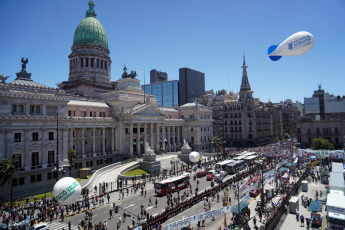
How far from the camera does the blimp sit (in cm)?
2477

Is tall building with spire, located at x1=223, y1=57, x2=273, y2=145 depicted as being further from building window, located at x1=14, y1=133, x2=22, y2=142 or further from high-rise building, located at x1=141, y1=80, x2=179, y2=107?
building window, located at x1=14, y1=133, x2=22, y2=142

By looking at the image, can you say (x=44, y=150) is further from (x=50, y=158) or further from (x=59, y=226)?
(x=59, y=226)

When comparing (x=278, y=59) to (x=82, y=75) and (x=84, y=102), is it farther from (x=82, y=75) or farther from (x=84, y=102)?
(x=82, y=75)

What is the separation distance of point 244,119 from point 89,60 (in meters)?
70.8

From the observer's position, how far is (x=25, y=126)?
145 ft

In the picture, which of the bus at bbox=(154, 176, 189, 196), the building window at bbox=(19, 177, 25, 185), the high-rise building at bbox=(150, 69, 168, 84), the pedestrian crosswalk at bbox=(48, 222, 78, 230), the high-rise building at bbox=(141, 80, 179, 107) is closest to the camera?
the pedestrian crosswalk at bbox=(48, 222, 78, 230)

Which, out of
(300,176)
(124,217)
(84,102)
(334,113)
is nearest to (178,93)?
(334,113)

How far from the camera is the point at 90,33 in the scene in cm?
7931

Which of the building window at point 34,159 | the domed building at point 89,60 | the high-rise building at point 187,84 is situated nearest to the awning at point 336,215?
the building window at point 34,159

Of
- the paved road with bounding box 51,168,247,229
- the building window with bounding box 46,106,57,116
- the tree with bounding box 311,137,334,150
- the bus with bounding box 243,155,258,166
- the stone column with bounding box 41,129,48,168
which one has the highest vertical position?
the building window with bounding box 46,106,57,116

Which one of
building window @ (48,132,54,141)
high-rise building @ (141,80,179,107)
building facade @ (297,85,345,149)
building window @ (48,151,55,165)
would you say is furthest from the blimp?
high-rise building @ (141,80,179,107)

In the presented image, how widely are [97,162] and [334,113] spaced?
301ft

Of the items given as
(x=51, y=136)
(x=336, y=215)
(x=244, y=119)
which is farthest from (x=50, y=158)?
(x=244, y=119)

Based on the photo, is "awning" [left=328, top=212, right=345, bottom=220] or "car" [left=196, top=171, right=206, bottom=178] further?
"car" [left=196, top=171, right=206, bottom=178]
